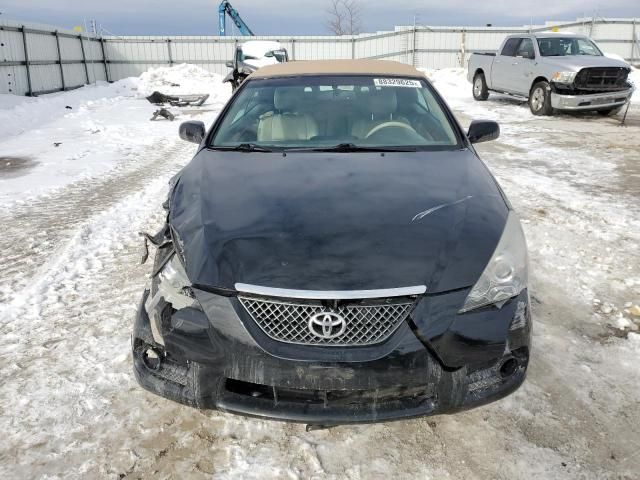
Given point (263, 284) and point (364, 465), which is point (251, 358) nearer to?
point (263, 284)

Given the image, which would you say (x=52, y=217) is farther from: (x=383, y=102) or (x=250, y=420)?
(x=250, y=420)

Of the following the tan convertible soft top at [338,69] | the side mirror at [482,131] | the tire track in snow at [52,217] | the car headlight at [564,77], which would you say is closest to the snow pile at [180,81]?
the car headlight at [564,77]

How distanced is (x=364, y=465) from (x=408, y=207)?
3.79 ft

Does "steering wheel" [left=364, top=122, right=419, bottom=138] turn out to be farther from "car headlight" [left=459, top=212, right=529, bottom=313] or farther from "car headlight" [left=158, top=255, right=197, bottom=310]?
"car headlight" [left=158, top=255, right=197, bottom=310]

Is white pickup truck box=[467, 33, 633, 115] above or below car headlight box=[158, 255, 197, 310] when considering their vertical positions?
above

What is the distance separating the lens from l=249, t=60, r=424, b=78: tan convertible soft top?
3.80m

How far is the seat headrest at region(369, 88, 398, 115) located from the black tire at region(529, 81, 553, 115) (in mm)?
10598

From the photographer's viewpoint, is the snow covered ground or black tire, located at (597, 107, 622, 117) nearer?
the snow covered ground

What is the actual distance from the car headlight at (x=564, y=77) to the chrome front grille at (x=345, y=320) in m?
Answer: 12.1

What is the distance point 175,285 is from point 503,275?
138 centimetres

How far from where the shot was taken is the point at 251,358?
1846 mm

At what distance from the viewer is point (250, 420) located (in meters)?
2.32

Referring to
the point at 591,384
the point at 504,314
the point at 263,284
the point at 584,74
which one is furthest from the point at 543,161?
the point at 263,284

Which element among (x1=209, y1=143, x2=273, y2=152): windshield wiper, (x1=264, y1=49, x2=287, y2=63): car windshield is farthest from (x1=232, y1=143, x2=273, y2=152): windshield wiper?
(x1=264, y1=49, x2=287, y2=63): car windshield
